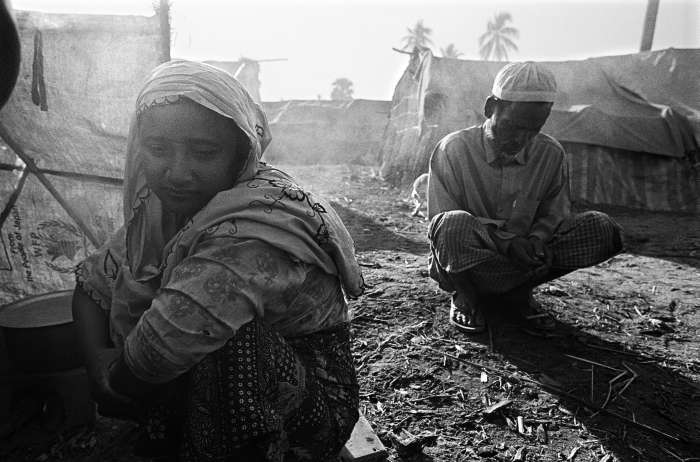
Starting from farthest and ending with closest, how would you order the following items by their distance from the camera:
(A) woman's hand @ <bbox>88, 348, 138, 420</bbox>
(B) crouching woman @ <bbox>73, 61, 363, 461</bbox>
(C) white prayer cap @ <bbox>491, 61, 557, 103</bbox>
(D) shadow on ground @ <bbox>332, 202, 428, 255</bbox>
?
(D) shadow on ground @ <bbox>332, 202, 428, 255</bbox>, (C) white prayer cap @ <bbox>491, 61, 557, 103</bbox>, (A) woman's hand @ <bbox>88, 348, 138, 420</bbox>, (B) crouching woman @ <bbox>73, 61, 363, 461</bbox>

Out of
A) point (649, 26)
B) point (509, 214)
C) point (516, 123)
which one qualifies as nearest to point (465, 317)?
→ point (509, 214)

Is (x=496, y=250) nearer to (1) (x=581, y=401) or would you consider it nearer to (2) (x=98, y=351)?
(1) (x=581, y=401)

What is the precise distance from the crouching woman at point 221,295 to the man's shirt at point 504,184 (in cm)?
175

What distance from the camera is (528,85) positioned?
2.84m

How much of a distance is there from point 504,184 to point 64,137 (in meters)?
2.89

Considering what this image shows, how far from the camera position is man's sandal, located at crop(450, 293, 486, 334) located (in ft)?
10.1

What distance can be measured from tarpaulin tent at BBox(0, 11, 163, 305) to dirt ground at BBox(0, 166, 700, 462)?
1.59m

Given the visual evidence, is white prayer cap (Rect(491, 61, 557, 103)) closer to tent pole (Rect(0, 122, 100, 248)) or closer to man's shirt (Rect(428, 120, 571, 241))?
man's shirt (Rect(428, 120, 571, 241))

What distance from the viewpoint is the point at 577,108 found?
810 centimetres

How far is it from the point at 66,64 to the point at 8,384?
2038 mm

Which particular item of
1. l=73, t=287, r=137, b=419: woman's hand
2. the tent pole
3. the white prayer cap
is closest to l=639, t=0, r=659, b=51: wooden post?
the white prayer cap

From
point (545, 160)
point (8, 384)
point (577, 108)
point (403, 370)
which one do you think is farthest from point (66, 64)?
point (577, 108)

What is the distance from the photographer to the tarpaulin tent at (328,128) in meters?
16.2

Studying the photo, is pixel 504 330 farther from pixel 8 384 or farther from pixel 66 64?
pixel 66 64
